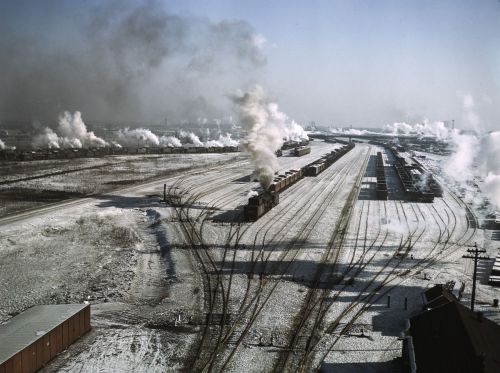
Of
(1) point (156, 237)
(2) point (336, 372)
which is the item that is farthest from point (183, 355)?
(1) point (156, 237)

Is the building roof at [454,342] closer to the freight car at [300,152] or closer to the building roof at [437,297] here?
the building roof at [437,297]

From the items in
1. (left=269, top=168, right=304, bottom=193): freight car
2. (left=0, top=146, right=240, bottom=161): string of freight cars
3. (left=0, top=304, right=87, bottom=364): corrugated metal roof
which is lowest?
(left=0, top=304, right=87, bottom=364): corrugated metal roof

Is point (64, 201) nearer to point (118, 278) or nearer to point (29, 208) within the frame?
point (29, 208)

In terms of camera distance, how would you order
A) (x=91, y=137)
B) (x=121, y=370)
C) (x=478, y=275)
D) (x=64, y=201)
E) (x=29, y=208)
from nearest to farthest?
(x=121, y=370) < (x=478, y=275) < (x=29, y=208) < (x=64, y=201) < (x=91, y=137)

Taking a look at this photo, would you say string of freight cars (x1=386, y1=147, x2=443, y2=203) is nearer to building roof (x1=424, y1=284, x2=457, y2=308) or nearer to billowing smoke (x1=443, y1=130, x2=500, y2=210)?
billowing smoke (x1=443, y1=130, x2=500, y2=210)

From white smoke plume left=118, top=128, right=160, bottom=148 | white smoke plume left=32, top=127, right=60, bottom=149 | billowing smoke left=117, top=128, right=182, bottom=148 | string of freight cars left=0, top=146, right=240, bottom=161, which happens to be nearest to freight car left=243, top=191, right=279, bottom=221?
string of freight cars left=0, top=146, right=240, bottom=161

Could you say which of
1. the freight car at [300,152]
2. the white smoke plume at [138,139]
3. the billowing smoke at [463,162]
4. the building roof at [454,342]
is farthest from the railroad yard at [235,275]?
the white smoke plume at [138,139]

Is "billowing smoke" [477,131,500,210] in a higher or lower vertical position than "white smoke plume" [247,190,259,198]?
higher

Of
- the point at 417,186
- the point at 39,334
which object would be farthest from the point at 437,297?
the point at 417,186
